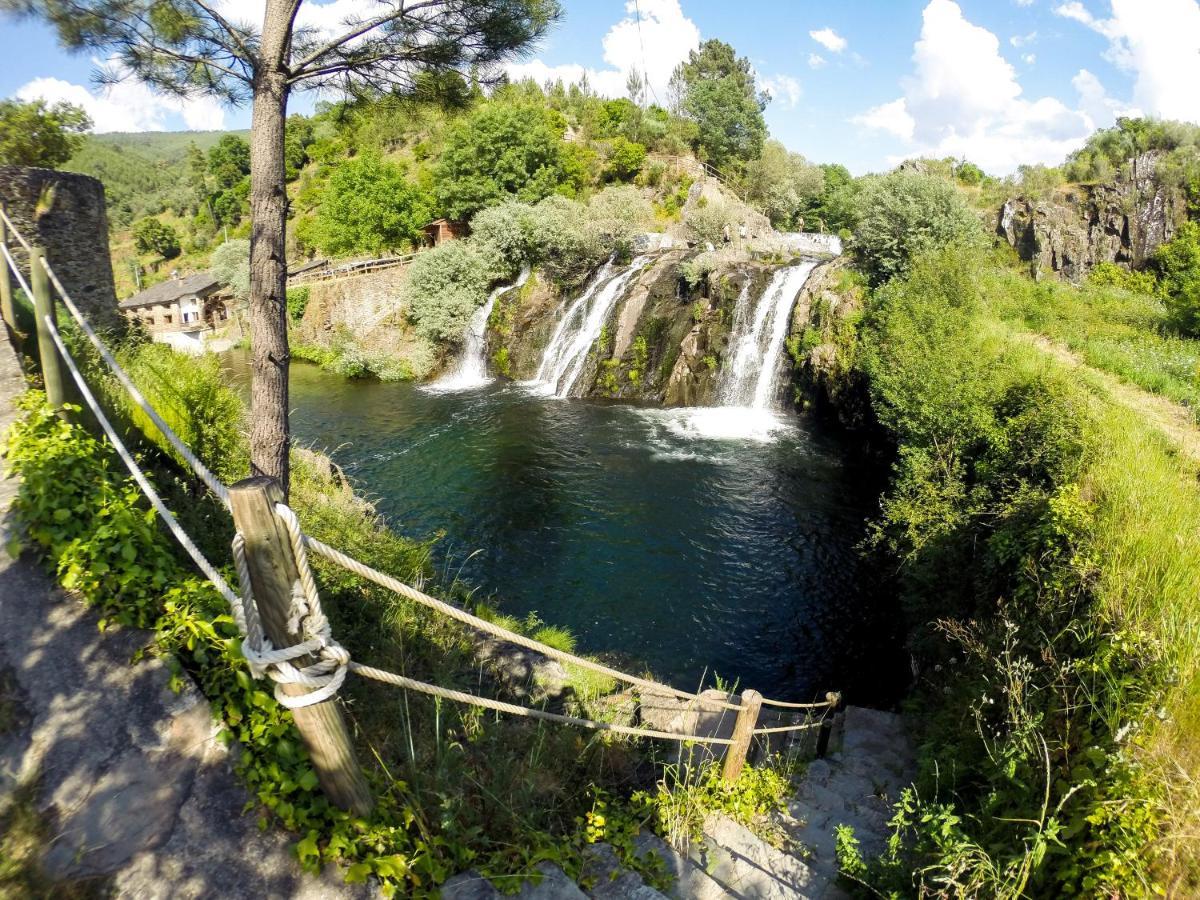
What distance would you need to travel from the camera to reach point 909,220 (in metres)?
16.4

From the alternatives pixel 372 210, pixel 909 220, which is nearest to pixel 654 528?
pixel 909 220

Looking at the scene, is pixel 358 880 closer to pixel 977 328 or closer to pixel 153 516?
pixel 153 516

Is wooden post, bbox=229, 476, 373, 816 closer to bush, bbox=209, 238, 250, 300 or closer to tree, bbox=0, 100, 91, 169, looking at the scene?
tree, bbox=0, 100, 91, 169

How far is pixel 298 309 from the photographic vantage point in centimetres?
3025

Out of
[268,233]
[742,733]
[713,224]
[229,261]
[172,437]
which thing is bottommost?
[742,733]

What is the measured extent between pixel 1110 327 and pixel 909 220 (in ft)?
17.6

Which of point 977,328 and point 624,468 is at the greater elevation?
point 977,328

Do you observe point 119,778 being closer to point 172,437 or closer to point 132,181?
point 172,437

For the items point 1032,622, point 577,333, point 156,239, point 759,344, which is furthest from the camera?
point 156,239

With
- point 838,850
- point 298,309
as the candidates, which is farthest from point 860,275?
point 298,309

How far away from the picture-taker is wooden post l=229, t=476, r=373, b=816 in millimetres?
1812

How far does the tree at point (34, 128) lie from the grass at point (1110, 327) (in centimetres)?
2001

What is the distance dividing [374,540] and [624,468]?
322 inches

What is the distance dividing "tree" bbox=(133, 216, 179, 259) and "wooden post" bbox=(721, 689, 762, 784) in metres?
72.4
